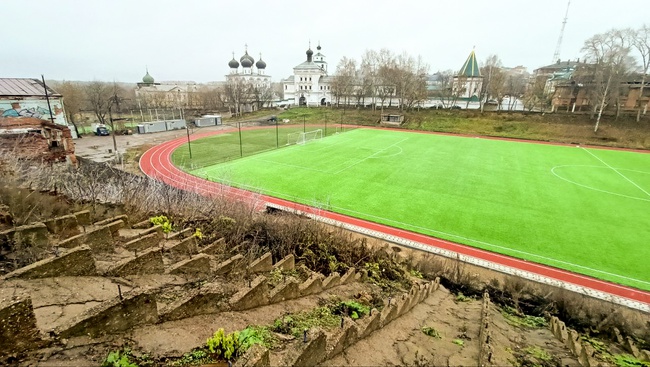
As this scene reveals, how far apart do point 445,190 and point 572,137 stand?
3770 centimetres

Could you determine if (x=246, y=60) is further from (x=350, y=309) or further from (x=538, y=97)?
(x=350, y=309)

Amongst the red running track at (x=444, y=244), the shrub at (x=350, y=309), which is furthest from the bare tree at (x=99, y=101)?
the shrub at (x=350, y=309)

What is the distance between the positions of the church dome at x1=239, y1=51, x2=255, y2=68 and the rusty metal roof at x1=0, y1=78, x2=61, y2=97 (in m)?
73.2

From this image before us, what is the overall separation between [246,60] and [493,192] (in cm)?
10080

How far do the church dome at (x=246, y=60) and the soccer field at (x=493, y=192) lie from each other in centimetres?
7626

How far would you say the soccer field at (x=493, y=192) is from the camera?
16641 mm

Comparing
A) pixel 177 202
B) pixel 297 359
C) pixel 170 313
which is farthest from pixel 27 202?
pixel 297 359

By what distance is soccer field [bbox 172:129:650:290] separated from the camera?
54.6 feet

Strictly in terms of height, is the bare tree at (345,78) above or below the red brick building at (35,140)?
above

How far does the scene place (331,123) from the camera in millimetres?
67125

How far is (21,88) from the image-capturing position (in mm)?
35281

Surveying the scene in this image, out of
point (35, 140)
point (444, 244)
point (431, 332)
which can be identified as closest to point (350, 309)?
point (431, 332)

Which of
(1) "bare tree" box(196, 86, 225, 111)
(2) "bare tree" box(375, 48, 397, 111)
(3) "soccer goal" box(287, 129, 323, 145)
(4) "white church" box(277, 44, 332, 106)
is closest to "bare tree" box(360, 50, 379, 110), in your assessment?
(2) "bare tree" box(375, 48, 397, 111)

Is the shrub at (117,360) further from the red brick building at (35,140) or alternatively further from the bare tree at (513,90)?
the bare tree at (513,90)
